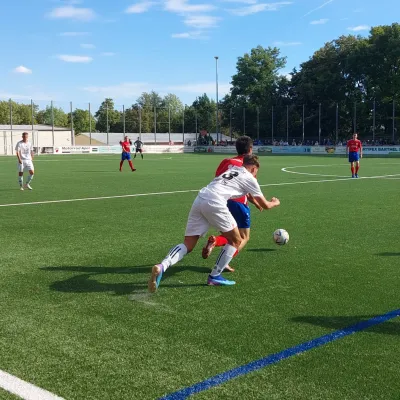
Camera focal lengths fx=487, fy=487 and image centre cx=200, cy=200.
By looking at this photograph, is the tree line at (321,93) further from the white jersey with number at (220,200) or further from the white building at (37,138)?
the white jersey with number at (220,200)

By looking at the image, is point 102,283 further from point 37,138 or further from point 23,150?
point 37,138

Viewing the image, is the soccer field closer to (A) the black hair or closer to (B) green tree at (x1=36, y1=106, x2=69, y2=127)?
(A) the black hair

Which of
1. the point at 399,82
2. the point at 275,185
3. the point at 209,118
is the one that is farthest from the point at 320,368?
the point at 209,118

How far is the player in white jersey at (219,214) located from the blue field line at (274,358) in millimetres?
1716

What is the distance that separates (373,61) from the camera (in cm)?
7138

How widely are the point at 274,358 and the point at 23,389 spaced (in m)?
1.85

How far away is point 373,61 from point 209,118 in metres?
39.4

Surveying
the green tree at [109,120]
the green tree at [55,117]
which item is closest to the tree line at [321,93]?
the green tree at [109,120]

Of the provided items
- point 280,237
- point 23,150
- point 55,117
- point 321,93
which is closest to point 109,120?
point 55,117

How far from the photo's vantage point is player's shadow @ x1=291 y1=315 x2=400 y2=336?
4370mm

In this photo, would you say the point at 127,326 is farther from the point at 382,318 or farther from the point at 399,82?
the point at 399,82

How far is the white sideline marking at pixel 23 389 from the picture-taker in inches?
126

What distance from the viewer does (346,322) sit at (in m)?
4.57

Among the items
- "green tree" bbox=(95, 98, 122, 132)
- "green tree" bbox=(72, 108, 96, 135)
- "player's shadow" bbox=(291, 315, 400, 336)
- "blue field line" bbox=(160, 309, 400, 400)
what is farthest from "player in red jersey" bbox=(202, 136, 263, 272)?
"green tree" bbox=(72, 108, 96, 135)
